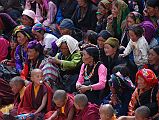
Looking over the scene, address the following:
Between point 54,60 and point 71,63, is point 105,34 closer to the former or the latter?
point 71,63

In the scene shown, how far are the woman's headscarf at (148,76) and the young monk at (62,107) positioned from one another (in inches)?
39.8

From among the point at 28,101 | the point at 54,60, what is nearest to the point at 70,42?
the point at 54,60

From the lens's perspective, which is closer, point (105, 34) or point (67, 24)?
point (105, 34)

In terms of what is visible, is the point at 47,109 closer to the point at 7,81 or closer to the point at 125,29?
the point at 7,81

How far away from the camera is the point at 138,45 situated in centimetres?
825

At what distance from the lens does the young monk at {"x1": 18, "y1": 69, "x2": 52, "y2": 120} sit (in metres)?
8.27

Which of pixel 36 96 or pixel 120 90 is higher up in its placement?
pixel 120 90

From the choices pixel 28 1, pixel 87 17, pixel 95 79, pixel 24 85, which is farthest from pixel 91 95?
pixel 28 1

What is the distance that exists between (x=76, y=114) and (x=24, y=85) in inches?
42.7

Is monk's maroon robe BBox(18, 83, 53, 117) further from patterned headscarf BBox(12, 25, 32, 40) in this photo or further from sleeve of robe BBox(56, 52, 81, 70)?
patterned headscarf BBox(12, 25, 32, 40)

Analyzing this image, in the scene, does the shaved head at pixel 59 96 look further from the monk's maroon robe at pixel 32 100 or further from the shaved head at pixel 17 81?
the shaved head at pixel 17 81

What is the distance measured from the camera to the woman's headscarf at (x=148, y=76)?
7.50 meters

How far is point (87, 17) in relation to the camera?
386 inches

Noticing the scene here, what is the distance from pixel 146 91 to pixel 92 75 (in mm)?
1000
